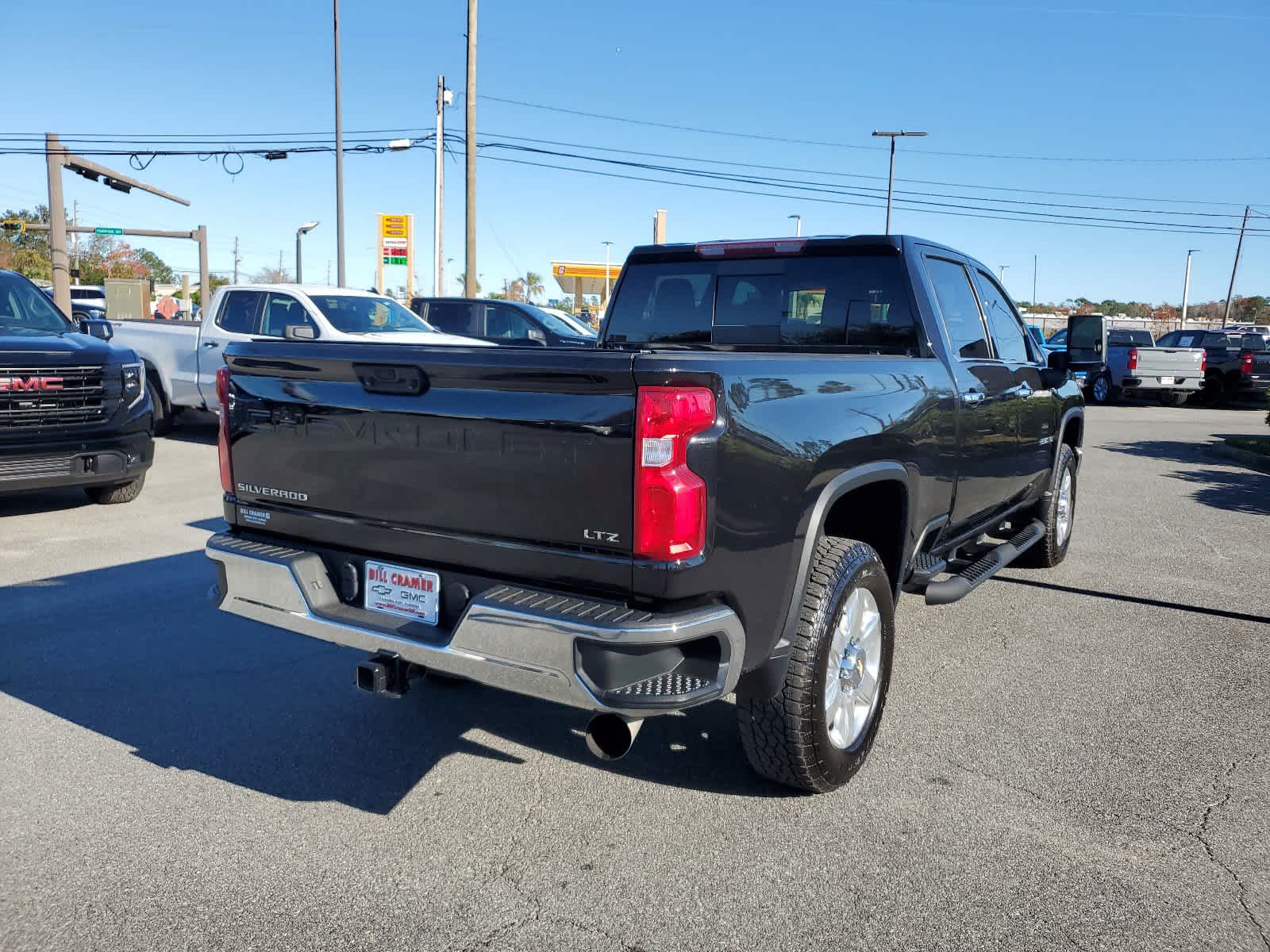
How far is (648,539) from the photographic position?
2703mm

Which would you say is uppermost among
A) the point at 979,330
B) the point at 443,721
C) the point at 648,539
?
the point at 979,330

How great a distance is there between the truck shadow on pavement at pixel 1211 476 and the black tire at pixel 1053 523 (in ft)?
10.8

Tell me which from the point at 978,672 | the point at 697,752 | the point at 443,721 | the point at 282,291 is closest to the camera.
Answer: the point at 697,752

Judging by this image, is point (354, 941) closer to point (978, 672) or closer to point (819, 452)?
point (819, 452)

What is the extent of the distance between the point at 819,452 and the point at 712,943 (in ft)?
4.89

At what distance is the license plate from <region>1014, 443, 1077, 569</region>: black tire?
4.45 meters

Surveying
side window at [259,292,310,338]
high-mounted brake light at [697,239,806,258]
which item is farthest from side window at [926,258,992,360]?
side window at [259,292,310,338]

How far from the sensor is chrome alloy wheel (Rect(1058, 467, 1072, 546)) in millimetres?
6798

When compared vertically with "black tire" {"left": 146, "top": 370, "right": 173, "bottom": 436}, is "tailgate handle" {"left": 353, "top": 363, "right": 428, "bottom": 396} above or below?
above

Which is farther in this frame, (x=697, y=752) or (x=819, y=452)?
(x=697, y=752)

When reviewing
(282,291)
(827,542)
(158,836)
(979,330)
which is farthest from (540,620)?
(282,291)

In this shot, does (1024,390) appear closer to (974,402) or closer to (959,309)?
(959,309)

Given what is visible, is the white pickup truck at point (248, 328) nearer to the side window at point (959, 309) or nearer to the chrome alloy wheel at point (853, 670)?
the side window at point (959, 309)

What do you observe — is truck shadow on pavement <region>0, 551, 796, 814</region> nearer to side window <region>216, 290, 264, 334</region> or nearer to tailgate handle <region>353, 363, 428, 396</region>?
tailgate handle <region>353, 363, 428, 396</region>
